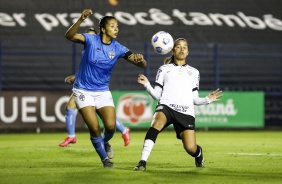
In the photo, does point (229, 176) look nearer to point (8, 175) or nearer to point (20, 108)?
point (8, 175)

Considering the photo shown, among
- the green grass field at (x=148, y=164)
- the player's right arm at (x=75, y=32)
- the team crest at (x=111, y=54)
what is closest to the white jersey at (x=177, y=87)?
the team crest at (x=111, y=54)

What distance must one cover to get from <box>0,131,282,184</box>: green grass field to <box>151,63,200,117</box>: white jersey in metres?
0.97

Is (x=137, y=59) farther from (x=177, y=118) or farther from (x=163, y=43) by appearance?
(x=177, y=118)

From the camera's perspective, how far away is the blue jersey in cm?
1159

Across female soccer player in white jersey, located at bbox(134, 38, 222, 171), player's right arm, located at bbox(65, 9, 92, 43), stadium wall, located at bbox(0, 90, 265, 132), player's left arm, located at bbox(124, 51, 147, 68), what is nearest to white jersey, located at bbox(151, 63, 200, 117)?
female soccer player in white jersey, located at bbox(134, 38, 222, 171)

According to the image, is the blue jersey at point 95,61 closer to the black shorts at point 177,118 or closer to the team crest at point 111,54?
the team crest at point 111,54

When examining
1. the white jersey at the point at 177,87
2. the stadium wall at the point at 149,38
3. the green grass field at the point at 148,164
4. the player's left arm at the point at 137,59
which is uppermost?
the stadium wall at the point at 149,38

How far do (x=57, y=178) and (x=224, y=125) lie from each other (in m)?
14.0

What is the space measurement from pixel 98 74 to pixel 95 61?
24 cm

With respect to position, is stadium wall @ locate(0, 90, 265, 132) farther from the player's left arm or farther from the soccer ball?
the soccer ball

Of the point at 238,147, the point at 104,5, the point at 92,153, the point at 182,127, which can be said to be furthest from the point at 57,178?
the point at 104,5

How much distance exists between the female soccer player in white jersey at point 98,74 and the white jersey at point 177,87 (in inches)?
17.4

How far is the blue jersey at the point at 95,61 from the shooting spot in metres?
11.6

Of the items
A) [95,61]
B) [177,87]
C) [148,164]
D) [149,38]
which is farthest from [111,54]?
[149,38]
